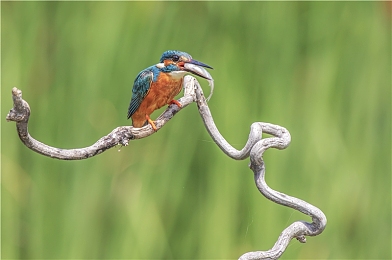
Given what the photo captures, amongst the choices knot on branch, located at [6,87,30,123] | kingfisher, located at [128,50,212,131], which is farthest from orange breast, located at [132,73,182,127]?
knot on branch, located at [6,87,30,123]

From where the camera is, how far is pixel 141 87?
1132 millimetres

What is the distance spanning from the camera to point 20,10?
170cm

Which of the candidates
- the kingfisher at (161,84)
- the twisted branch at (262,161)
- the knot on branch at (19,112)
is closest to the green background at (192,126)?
the kingfisher at (161,84)

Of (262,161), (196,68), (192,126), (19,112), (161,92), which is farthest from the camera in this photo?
(192,126)

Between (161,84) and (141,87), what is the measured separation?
63 millimetres

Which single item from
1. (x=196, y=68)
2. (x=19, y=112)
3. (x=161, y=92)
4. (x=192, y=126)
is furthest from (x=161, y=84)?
(x=192, y=126)

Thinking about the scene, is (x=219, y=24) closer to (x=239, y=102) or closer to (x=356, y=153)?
(x=239, y=102)

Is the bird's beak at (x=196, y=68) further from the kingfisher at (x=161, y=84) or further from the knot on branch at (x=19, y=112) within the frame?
the knot on branch at (x=19, y=112)

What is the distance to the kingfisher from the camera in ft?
3.34

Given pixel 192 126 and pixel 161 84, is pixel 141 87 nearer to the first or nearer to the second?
pixel 161 84

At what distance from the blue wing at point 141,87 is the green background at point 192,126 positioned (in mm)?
505

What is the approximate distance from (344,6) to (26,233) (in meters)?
1.26

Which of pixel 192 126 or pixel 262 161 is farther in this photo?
pixel 192 126

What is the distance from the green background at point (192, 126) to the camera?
170 centimetres
